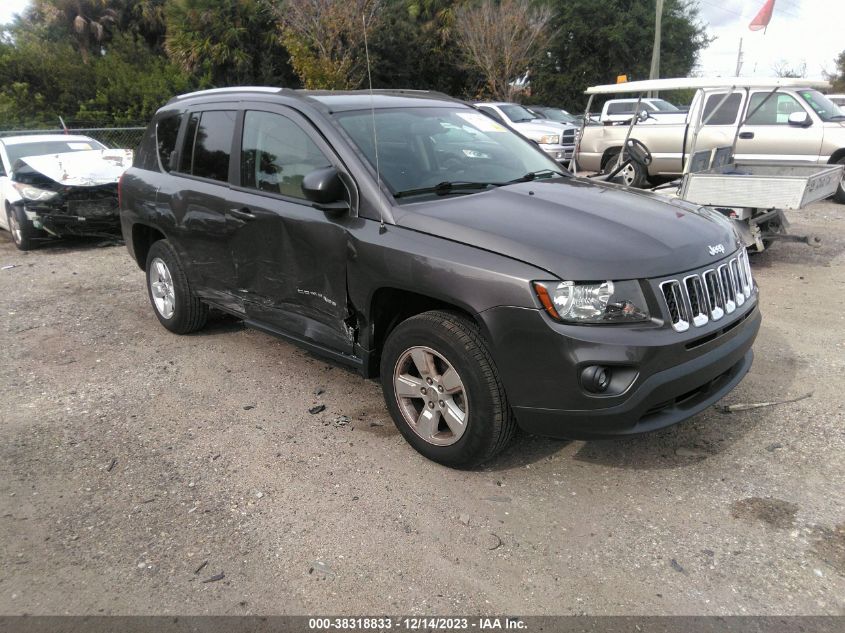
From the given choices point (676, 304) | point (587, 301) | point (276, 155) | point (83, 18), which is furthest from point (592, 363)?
point (83, 18)

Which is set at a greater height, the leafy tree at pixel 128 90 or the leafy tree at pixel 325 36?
the leafy tree at pixel 325 36

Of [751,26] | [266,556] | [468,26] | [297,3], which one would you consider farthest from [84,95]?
[266,556]

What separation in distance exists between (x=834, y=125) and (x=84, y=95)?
23.3m

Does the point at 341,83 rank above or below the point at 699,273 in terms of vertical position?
above

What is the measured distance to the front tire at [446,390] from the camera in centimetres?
311

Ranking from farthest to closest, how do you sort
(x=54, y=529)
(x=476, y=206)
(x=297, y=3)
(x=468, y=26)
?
(x=468, y=26), (x=297, y=3), (x=476, y=206), (x=54, y=529)

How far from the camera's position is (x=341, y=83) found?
72.1 ft

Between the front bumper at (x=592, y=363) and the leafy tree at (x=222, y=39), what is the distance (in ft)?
82.8

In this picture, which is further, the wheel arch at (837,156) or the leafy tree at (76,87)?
the leafy tree at (76,87)

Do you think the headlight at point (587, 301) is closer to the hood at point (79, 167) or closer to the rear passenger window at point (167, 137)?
the rear passenger window at point (167, 137)

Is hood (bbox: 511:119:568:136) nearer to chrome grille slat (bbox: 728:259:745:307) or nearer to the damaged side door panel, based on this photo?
the damaged side door panel

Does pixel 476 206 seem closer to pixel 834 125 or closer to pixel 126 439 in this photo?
pixel 126 439

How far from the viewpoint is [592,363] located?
9.31ft

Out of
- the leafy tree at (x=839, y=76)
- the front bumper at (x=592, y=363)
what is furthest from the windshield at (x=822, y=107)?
the leafy tree at (x=839, y=76)
